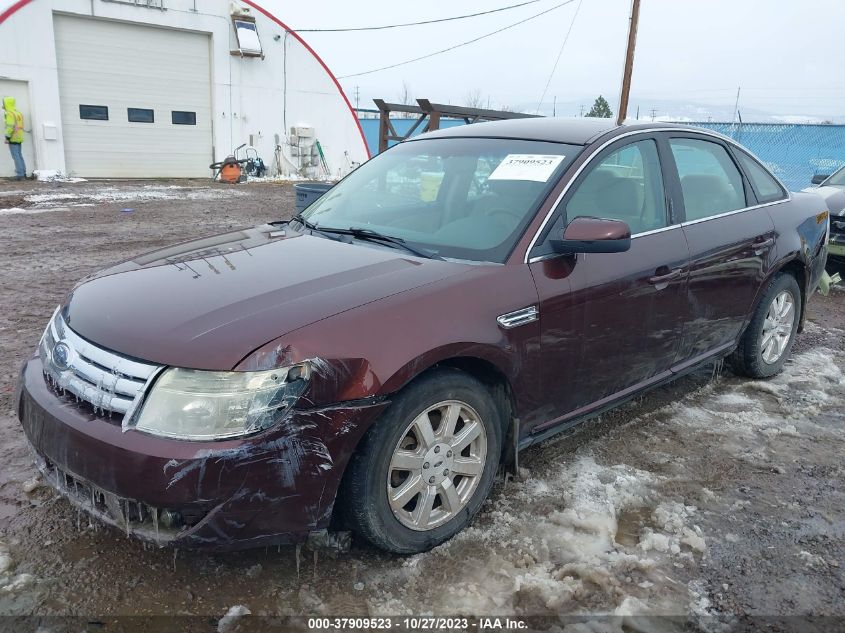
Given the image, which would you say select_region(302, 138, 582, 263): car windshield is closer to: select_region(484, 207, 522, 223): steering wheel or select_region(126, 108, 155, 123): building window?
select_region(484, 207, 522, 223): steering wheel

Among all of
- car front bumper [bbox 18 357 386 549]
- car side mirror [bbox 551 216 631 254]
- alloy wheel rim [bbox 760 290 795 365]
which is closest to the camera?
car front bumper [bbox 18 357 386 549]

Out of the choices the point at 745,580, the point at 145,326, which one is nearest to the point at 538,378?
the point at 745,580

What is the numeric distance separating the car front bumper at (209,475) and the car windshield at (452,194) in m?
1.09

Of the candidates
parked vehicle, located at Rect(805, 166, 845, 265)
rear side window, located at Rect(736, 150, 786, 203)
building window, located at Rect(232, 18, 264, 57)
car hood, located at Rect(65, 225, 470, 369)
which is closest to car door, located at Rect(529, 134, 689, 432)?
car hood, located at Rect(65, 225, 470, 369)

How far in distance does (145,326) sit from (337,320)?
26.9 inches

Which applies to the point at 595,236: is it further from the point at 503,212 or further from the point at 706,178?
the point at 706,178

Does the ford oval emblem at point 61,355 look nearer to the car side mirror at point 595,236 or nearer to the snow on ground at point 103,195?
the car side mirror at point 595,236

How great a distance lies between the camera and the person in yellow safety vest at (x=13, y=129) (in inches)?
637

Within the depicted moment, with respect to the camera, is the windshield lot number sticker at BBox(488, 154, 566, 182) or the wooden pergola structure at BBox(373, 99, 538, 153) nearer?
Result: the windshield lot number sticker at BBox(488, 154, 566, 182)

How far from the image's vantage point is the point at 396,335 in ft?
7.99

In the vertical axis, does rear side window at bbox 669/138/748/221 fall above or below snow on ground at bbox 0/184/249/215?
above

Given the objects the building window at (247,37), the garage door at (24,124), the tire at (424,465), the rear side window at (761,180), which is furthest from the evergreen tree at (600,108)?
the tire at (424,465)

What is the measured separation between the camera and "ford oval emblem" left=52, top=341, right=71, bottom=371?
247 centimetres

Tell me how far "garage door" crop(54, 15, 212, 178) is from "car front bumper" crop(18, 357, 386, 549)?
18.3 metres
